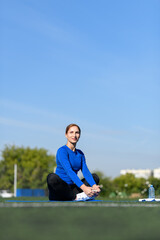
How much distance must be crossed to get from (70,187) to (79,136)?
31.7 inches

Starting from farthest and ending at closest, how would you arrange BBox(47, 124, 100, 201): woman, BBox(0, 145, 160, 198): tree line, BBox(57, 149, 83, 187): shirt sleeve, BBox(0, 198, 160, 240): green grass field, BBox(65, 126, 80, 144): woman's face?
BBox(0, 145, 160, 198): tree line → BBox(65, 126, 80, 144): woman's face → BBox(47, 124, 100, 201): woman → BBox(57, 149, 83, 187): shirt sleeve → BBox(0, 198, 160, 240): green grass field

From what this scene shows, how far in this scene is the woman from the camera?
565 centimetres

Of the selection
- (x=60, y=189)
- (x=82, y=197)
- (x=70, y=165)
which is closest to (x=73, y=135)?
(x=70, y=165)

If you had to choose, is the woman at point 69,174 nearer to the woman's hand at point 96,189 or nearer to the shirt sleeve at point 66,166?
the shirt sleeve at point 66,166

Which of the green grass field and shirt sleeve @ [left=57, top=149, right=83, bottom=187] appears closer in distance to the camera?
the green grass field

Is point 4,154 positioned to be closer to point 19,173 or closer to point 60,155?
point 19,173

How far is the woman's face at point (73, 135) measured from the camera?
6016mm

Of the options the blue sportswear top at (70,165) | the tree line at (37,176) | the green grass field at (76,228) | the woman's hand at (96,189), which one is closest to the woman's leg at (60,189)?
the blue sportswear top at (70,165)

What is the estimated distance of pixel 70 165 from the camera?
5.90 metres

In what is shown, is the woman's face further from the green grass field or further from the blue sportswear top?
Answer: the green grass field

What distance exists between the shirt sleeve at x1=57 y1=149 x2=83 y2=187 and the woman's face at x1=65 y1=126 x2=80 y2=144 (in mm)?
253

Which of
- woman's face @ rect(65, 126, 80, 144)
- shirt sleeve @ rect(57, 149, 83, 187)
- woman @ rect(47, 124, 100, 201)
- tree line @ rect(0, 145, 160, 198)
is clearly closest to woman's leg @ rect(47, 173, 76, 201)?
woman @ rect(47, 124, 100, 201)

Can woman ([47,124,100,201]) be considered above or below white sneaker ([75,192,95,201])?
above

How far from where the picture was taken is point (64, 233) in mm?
1949
